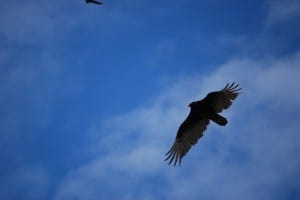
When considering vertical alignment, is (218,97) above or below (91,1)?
below

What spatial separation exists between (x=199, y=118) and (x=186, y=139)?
3.38 ft

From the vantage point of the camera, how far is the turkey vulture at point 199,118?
22.7m

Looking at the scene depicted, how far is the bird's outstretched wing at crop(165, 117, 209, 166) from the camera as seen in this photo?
23203mm

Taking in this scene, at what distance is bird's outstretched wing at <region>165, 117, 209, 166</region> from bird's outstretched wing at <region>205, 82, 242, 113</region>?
2.40 ft

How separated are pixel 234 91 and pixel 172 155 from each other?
139 inches

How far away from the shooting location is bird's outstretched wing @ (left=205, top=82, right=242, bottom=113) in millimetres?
Answer: 22672

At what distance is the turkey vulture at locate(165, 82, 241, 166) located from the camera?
2267 centimetres

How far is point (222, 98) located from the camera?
897 inches

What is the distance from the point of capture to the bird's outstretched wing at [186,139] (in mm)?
23203

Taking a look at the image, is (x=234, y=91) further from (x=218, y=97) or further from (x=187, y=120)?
(x=187, y=120)

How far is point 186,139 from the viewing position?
23547mm

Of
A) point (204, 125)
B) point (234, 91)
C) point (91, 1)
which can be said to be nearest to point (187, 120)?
point (204, 125)

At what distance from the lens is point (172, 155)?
23.3 metres

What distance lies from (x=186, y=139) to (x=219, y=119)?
6.45 ft
